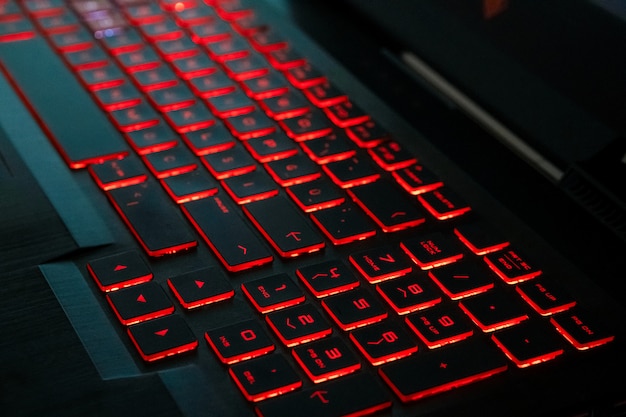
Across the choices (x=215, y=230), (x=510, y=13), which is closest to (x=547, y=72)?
(x=510, y=13)

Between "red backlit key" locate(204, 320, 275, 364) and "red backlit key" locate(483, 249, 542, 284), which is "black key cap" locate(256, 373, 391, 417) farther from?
"red backlit key" locate(483, 249, 542, 284)

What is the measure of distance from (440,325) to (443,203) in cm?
14

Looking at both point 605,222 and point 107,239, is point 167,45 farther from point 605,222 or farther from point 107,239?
point 605,222

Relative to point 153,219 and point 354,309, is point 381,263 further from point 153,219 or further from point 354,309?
point 153,219

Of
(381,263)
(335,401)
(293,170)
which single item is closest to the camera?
(335,401)

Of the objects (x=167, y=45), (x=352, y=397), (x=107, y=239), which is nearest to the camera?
(x=352, y=397)

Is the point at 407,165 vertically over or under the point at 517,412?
over

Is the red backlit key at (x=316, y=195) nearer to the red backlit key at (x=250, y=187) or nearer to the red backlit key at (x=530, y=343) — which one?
the red backlit key at (x=250, y=187)

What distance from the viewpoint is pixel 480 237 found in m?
0.69

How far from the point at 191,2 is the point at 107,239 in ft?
1.39

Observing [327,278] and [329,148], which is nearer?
[327,278]

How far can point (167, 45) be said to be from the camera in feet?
3.11

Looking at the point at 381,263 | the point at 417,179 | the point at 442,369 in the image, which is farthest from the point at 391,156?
the point at 442,369

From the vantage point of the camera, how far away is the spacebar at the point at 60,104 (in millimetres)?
782
